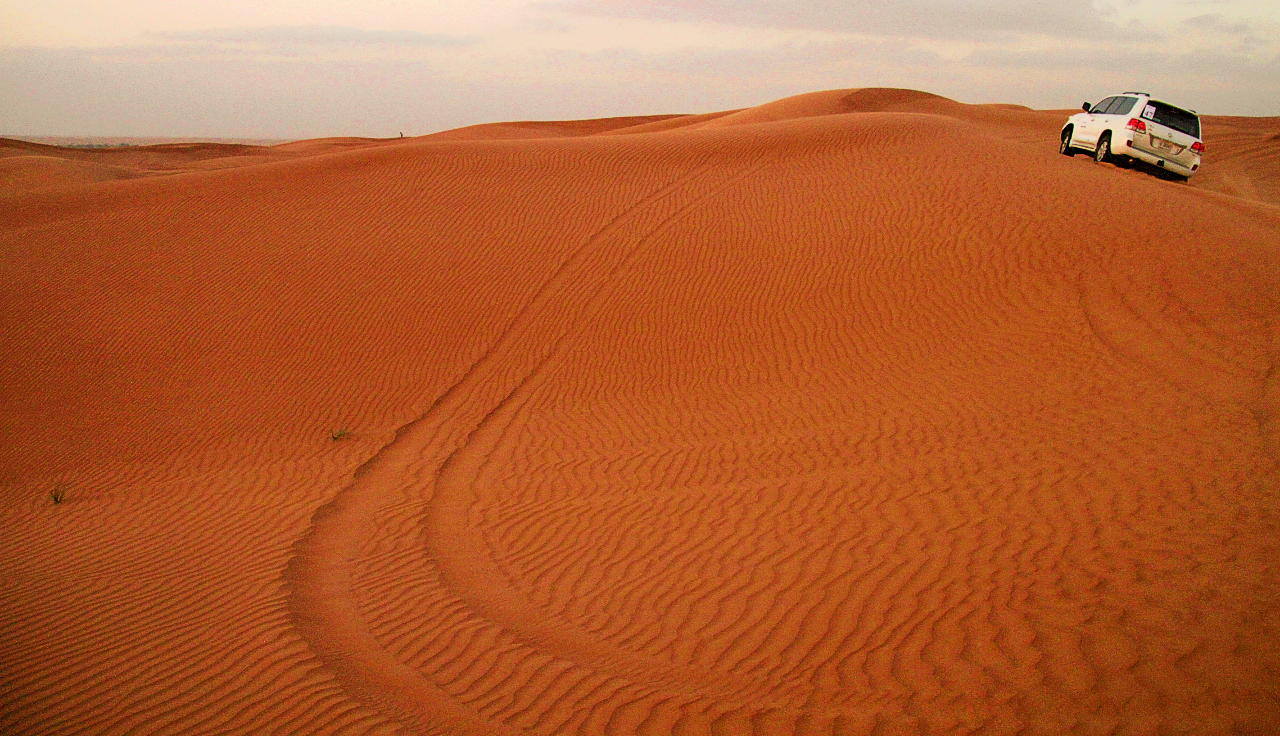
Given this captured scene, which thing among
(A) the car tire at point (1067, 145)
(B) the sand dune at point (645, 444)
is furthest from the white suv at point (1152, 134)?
(A) the car tire at point (1067, 145)

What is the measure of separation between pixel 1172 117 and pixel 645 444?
14.2m

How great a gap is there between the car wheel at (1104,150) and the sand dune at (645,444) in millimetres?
995

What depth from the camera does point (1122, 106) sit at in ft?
52.4

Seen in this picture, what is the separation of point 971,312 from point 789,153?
7.77 meters

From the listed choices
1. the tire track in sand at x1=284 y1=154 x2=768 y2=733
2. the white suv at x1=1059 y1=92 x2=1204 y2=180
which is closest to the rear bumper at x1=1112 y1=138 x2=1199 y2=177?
the white suv at x1=1059 y1=92 x2=1204 y2=180

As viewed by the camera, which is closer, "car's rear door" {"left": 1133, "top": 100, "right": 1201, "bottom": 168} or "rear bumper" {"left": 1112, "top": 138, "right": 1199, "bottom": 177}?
"car's rear door" {"left": 1133, "top": 100, "right": 1201, "bottom": 168}

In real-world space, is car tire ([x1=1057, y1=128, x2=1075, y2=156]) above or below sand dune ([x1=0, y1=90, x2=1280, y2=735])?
above

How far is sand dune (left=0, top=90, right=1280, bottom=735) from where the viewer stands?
4.32 meters

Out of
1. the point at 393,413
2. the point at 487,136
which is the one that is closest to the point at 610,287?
the point at 393,413

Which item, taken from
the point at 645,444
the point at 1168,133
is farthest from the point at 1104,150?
the point at 645,444

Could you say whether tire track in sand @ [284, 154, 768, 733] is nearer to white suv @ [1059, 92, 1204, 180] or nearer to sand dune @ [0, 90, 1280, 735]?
sand dune @ [0, 90, 1280, 735]

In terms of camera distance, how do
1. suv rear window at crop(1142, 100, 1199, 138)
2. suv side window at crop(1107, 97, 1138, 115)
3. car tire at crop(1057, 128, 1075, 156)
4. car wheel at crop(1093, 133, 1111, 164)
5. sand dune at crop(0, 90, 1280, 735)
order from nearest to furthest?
sand dune at crop(0, 90, 1280, 735), suv rear window at crop(1142, 100, 1199, 138), suv side window at crop(1107, 97, 1138, 115), car wheel at crop(1093, 133, 1111, 164), car tire at crop(1057, 128, 1075, 156)

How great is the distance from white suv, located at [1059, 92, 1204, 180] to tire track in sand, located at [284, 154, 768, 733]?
10.4m

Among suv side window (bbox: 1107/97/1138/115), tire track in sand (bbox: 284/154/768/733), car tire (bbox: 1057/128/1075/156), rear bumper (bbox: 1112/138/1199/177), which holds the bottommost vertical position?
tire track in sand (bbox: 284/154/768/733)
